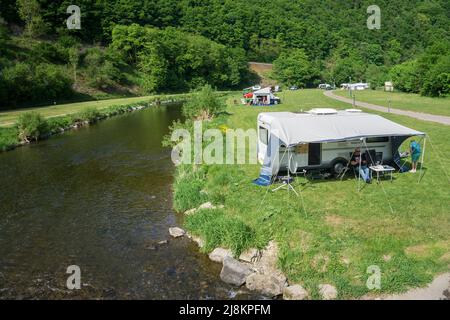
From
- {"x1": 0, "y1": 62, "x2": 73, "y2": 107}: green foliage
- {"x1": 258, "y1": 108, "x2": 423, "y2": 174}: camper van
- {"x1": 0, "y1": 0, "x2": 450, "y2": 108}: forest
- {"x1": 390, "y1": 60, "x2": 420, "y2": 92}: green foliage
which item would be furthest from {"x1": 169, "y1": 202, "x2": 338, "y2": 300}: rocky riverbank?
{"x1": 390, "y1": 60, "x2": 420, "y2": 92}: green foliage

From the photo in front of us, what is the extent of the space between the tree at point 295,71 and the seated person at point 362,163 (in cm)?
10653

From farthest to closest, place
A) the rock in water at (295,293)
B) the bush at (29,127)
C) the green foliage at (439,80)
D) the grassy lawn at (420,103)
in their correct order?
the green foliage at (439,80), the grassy lawn at (420,103), the bush at (29,127), the rock in water at (295,293)

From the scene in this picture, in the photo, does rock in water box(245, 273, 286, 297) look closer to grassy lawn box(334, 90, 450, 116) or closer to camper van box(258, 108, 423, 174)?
camper van box(258, 108, 423, 174)

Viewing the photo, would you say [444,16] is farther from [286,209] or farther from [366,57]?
[286,209]

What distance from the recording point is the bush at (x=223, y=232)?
1412 centimetres

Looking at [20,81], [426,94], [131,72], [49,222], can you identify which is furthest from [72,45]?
[49,222]

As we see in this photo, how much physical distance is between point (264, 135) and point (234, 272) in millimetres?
10031

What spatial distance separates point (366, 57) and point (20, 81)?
126 m

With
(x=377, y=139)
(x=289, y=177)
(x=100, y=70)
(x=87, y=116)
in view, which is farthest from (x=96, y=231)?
(x=100, y=70)

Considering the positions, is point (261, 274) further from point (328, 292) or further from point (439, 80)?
point (439, 80)

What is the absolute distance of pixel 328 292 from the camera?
11.5 m

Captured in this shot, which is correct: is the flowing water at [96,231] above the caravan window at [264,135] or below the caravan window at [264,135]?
below

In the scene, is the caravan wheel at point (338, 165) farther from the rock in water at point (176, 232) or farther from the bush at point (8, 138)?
the bush at point (8, 138)

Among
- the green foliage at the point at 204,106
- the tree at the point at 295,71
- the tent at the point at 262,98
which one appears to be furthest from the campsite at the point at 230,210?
the tree at the point at 295,71
